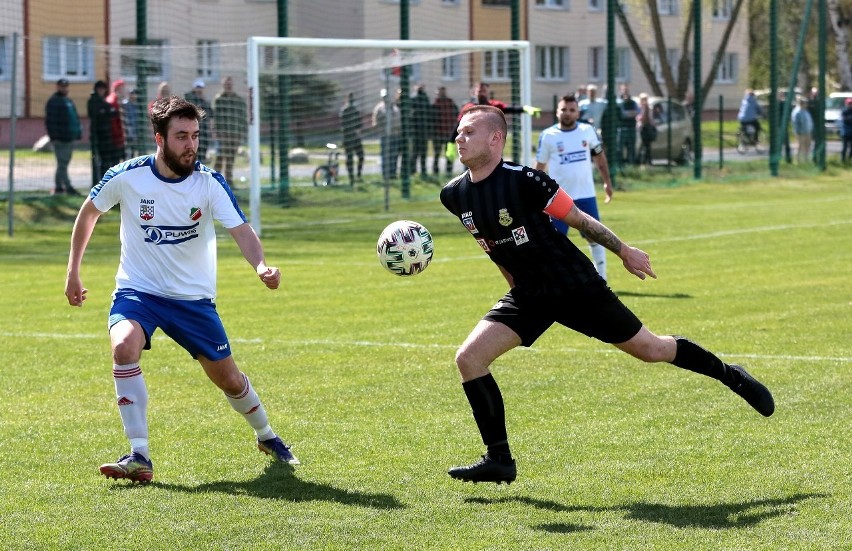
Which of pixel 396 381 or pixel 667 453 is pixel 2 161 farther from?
pixel 667 453

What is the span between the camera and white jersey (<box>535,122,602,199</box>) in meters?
14.9

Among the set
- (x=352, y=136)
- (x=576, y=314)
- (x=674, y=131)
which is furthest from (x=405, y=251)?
(x=674, y=131)

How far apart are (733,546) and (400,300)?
340 inches

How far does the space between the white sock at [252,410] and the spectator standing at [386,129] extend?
1785 cm

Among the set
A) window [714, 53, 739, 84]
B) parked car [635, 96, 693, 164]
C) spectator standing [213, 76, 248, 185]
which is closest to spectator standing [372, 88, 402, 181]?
spectator standing [213, 76, 248, 185]

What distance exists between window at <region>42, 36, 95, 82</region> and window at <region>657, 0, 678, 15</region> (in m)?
33.4

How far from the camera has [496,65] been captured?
26.0 m

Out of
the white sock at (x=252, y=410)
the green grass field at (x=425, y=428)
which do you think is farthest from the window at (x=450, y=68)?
the white sock at (x=252, y=410)

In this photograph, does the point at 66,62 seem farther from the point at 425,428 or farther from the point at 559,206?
the point at 559,206

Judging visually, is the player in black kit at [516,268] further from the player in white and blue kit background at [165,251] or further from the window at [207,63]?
the window at [207,63]

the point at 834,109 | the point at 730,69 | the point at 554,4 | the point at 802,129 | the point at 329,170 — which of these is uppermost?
the point at 554,4

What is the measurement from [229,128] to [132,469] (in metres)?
17.1

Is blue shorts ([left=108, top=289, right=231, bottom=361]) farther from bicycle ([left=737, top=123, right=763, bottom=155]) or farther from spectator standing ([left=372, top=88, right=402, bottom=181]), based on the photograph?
bicycle ([left=737, top=123, right=763, bottom=155])

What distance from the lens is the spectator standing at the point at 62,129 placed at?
22797mm
